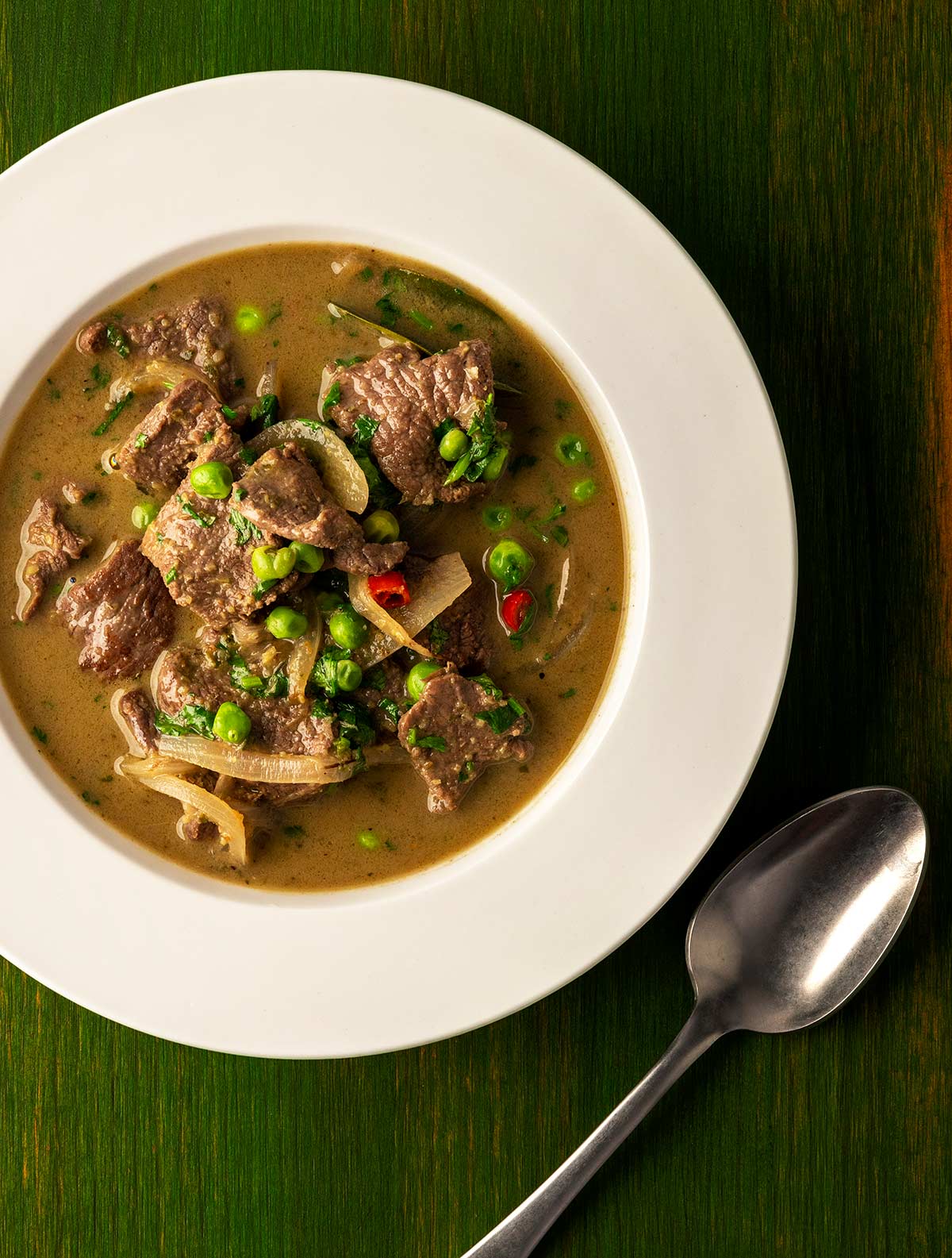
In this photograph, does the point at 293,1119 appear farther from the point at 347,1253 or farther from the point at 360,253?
the point at 360,253

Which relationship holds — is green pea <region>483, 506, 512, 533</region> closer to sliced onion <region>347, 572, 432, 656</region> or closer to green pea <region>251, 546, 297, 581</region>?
sliced onion <region>347, 572, 432, 656</region>

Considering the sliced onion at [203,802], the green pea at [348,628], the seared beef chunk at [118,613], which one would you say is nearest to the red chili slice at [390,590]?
the green pea at [348,628]

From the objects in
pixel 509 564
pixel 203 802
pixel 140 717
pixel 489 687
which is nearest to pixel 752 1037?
pixel 489 687

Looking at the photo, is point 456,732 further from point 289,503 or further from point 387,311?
point 387,311

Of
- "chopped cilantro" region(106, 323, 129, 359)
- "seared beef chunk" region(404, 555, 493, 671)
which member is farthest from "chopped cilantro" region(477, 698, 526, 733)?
"chopped cilantro" region(106, 323, 129, 359)

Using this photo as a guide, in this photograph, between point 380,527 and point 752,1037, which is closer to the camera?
point 380,527

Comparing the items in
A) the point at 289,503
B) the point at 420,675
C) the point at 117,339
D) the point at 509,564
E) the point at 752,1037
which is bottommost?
the point at 752,1037

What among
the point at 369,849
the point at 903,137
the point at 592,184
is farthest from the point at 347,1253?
the point at 903,137
